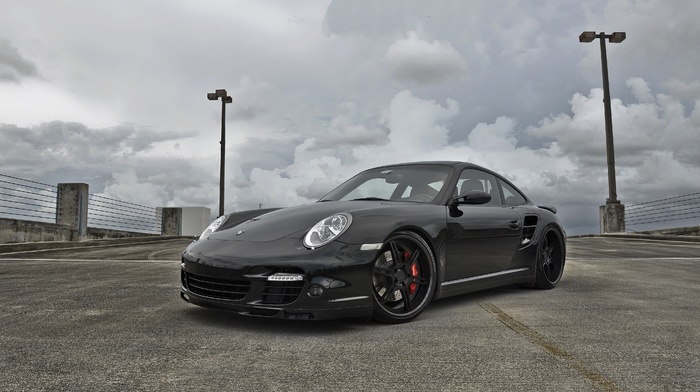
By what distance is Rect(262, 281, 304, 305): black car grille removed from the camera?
3.39m

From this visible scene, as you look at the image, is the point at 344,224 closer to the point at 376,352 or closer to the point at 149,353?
the point at 376,352

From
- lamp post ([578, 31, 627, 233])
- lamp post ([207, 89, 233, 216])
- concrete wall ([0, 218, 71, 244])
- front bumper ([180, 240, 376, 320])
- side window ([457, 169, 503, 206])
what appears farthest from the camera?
lamp post ([207, 89, 233, 216])

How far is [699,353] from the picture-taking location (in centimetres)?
296

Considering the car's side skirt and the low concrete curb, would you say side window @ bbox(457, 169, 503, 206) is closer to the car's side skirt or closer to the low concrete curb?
the car's side skirt

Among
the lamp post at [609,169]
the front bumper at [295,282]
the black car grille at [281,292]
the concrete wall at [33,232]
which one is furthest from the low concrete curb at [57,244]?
the lamp post at [609,169]

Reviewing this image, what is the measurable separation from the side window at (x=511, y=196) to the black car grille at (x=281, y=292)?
2.63 m

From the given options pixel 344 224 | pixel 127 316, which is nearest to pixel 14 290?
pixel 127 316

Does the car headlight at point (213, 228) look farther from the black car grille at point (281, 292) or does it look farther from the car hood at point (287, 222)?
the black car grille at point (281, 292)

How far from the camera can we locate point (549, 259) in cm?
568

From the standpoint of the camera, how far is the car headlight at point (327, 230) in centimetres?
355

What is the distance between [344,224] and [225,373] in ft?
4.59

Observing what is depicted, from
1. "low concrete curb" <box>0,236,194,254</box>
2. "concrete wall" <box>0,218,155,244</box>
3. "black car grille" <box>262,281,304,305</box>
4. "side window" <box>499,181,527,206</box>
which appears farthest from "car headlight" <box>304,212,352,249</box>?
"concrete wall" <box>0,218,155,244</box>

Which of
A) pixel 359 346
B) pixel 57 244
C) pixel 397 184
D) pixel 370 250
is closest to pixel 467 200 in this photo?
pixel 397 184

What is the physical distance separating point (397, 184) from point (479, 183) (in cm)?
85
